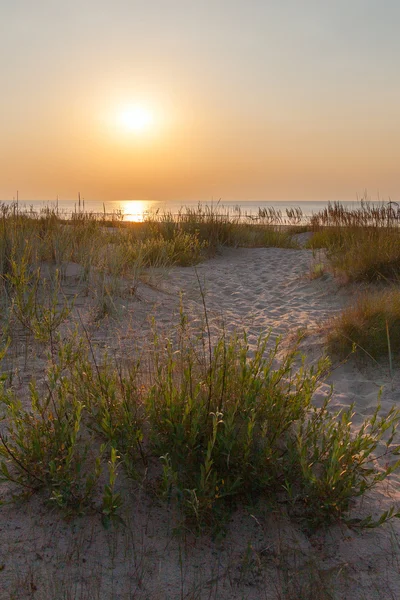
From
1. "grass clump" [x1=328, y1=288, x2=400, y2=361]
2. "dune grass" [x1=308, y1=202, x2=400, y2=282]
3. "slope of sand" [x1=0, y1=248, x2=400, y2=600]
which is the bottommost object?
"slope of sand" [x1=0, y1=248, x2=400, y2=600]

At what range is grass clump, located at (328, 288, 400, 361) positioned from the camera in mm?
4160

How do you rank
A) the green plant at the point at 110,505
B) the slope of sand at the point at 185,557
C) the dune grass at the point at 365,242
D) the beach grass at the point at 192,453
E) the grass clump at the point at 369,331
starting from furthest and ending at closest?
the dune grass at the point at 365,242
the grass clump at the point at 369,331
the beach grass at the point at 192,453
the green plant at the point at 110,505
the slope of sand at the point at 185,557

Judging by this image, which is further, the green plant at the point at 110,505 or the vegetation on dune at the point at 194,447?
the vegetation on dune at the point at 194,447

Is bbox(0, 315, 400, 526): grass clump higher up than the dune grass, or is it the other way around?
the dune grass

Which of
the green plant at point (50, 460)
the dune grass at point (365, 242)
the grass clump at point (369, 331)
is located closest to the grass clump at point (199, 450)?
the green plant at point (50, 460)

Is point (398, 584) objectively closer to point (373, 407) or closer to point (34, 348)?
point (373, 407)

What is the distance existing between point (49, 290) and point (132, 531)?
4.06 m

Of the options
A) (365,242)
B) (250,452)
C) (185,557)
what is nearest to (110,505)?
(185,557)

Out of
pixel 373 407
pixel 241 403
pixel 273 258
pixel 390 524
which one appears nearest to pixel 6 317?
pixel 241 403

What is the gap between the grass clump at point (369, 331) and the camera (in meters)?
4.16

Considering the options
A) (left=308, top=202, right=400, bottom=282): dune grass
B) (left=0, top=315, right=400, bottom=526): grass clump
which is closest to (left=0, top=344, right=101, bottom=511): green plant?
(left=0, top=315, right=400, bottom=526): grass clump

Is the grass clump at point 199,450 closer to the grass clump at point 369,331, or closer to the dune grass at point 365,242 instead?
the grass clump at point 369,331

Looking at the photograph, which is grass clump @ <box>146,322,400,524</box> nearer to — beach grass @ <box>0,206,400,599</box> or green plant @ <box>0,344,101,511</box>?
beach grass @ <box>0,206,400,599</box>

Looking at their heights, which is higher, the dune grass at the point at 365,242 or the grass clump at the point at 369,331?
the dune grass at the point at 365,242
